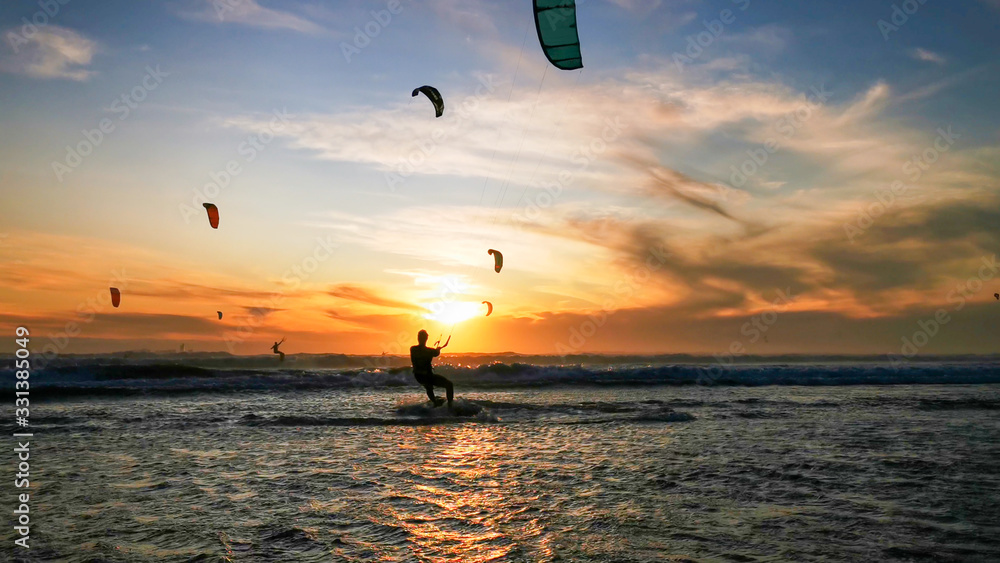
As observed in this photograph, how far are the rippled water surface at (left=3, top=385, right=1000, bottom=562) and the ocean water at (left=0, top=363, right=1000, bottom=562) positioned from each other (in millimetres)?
31

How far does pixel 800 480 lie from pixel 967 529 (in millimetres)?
2047

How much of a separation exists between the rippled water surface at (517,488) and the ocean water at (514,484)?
3cm

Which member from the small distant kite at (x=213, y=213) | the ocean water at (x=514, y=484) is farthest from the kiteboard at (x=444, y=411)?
the small distant kite at (x=213, y=213)

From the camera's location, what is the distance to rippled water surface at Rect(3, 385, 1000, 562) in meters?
5.09

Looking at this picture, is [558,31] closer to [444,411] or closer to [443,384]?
[443,384]

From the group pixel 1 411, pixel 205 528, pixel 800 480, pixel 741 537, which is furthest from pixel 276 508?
pixel 1 411

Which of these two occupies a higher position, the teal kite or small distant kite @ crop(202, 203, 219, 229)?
the teal kite

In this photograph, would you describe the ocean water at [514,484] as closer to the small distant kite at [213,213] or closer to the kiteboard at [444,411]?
the kiteboard at [444,411]

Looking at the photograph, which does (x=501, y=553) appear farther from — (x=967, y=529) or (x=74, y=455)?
(x=74, y=455)

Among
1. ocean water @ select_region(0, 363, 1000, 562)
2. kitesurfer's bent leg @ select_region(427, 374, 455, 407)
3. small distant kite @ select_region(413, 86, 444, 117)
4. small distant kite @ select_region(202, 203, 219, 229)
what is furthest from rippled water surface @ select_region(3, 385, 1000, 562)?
small distant kite @ select_region(413, 86, 444, 117)

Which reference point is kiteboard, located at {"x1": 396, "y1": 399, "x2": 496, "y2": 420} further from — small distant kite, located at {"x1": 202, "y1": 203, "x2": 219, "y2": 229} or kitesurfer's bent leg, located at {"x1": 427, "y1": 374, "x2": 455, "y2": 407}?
small distant kite, located at {"x1": 202, "y1": 203, "x2": 219, "y2": 229}

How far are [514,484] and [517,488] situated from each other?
202 mm

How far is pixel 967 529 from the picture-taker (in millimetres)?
5445

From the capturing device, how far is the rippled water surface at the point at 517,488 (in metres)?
5.09
